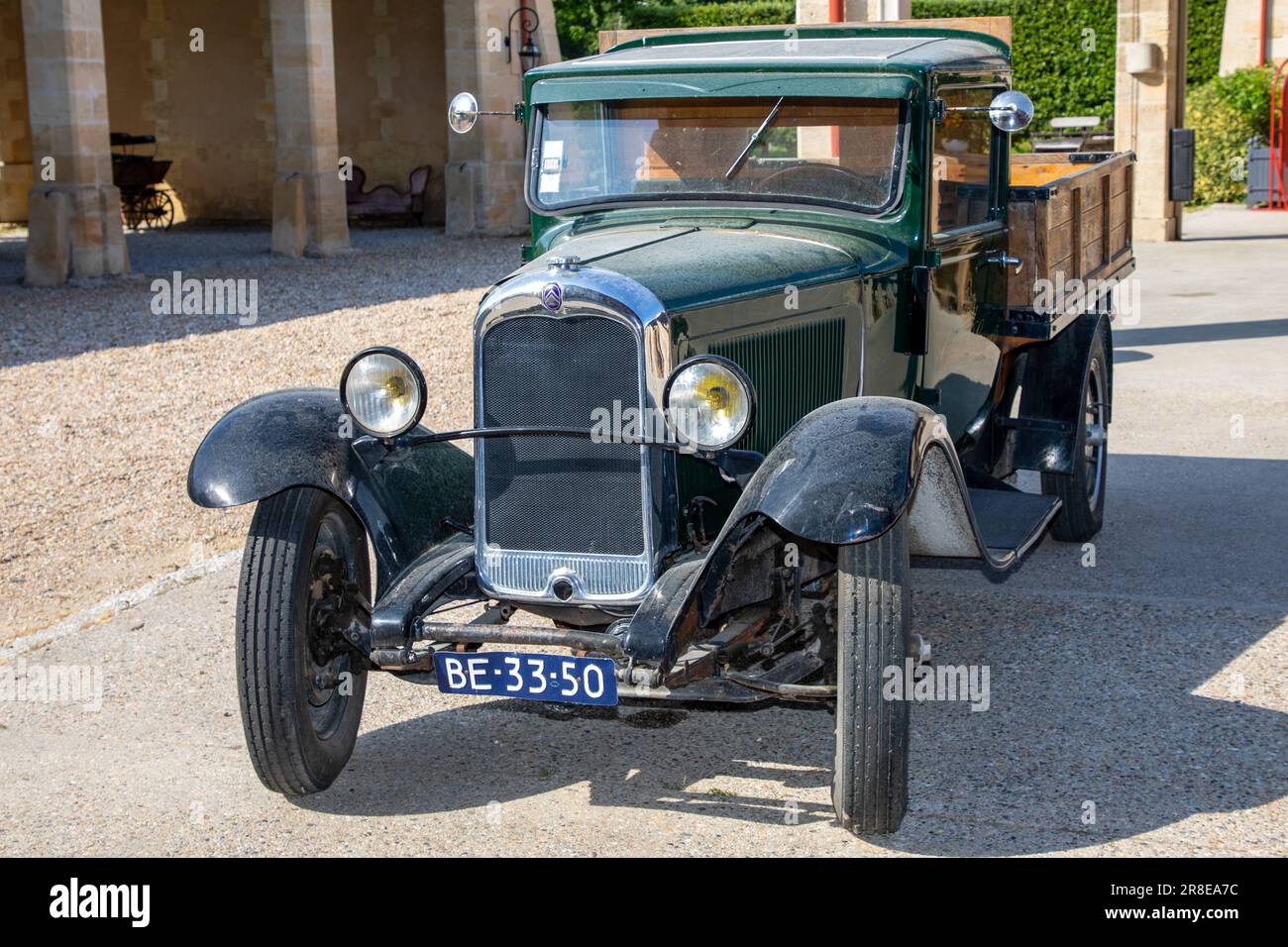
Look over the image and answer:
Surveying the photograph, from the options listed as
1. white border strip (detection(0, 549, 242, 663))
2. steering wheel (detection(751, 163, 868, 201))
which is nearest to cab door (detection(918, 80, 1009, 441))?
steering wheel (detection(751, 163, 868, 201))

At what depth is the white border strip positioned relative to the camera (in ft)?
18.2

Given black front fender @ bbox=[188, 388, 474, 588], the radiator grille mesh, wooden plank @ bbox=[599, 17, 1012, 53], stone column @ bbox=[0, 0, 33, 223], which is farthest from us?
stone column @ bbox=[0, 0, 33, 223]

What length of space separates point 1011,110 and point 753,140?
85 centimetres

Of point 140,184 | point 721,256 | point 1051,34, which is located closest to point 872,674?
point 721,256

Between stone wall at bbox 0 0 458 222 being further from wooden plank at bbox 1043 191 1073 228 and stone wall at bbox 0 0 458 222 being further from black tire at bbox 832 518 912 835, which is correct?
black tire at bbox 832 518 912 835

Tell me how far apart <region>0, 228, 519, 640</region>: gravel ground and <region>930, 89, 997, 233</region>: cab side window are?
352cm

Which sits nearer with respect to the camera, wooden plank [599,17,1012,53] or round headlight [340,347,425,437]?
round headlight [340,347,425,437]

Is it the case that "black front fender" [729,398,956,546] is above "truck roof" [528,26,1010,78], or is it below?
below

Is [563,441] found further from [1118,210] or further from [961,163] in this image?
[1118,210]

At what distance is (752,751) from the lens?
14.8ft

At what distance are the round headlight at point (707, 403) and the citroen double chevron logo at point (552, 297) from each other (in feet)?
1.18

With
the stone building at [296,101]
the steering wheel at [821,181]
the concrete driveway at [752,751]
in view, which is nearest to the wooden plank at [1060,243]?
the concrete driveway at [752,751]
